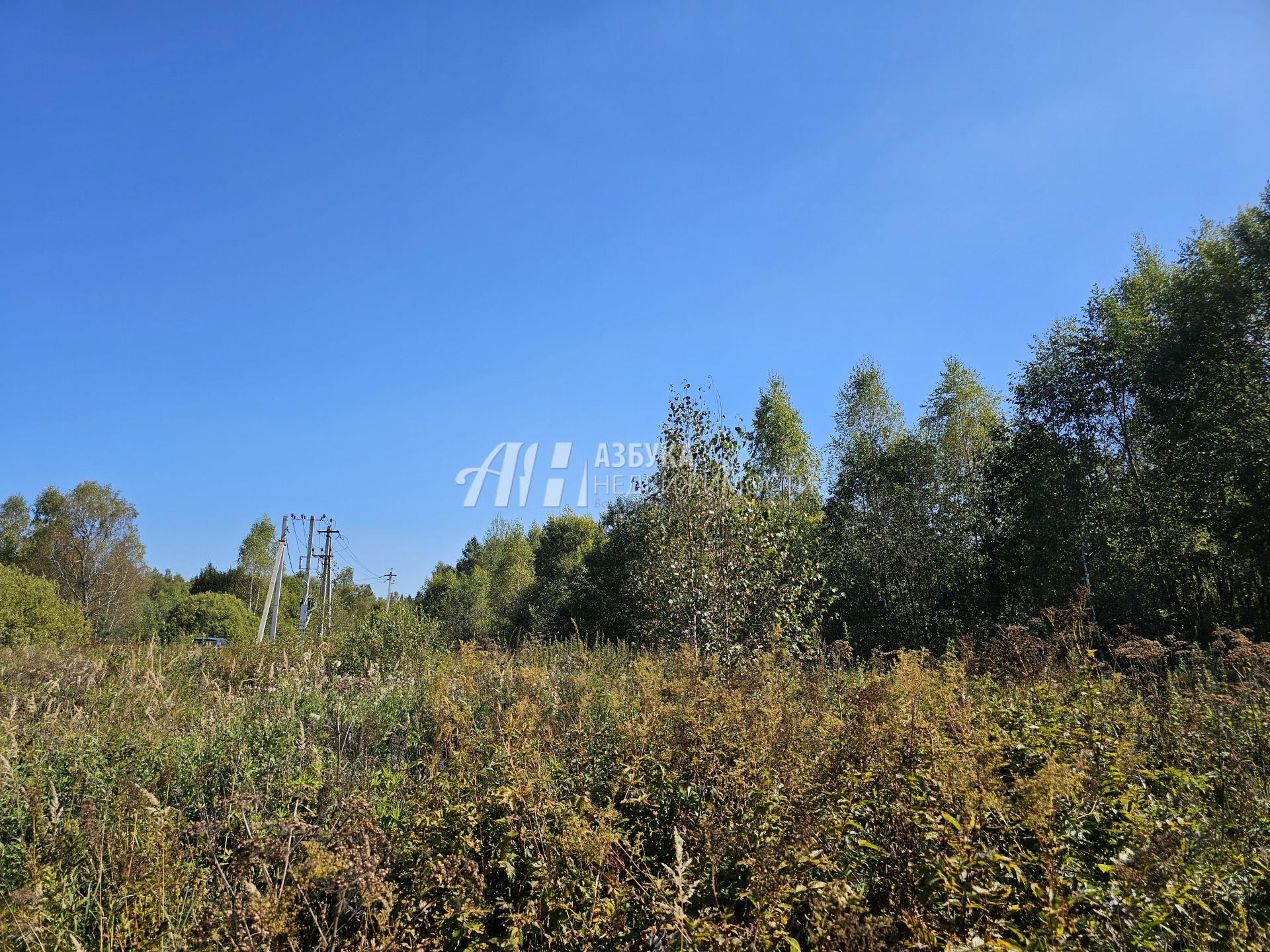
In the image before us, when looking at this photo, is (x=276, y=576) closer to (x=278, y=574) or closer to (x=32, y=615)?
(x=278, y=574)

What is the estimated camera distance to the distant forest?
8.74 m

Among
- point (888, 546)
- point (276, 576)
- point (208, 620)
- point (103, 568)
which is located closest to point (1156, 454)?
point (888, 546)

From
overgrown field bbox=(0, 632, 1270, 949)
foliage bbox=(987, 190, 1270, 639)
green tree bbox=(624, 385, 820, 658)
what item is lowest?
overgrown field bbox=(0, 632, 1270, 949)

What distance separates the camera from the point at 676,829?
2469mm

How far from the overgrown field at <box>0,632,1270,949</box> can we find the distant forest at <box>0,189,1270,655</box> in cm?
332

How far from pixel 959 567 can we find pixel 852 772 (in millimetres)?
18785

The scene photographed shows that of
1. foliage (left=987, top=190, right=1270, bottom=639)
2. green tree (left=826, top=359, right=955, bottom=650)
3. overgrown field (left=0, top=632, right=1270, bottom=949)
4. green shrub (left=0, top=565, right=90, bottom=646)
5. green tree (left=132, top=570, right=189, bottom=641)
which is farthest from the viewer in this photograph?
green tree (left=132, top=570, right=189, bottom=641)

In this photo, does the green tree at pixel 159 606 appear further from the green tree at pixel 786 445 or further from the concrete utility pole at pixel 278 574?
the green tree at pixel 786 445

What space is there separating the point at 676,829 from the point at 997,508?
18661mm

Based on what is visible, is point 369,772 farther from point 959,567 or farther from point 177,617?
point 177,617

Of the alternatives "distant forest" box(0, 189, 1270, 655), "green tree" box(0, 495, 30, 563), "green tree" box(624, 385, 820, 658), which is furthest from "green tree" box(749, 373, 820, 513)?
"green tree" box(0, 495, 30, 563)

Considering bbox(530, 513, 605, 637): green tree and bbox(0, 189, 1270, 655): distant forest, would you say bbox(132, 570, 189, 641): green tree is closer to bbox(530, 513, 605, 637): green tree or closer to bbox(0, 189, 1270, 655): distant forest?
bbox(0, 189, 1270, 655): distant forest

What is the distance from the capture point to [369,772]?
4.05 meters

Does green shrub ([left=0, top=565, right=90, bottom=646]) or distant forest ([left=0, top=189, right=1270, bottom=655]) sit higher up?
distant forest ([left=0, top=189, right=1270, bottom=655])
